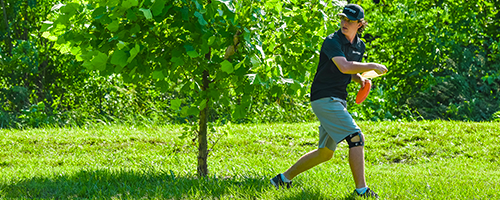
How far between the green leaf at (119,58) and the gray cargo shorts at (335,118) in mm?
1525

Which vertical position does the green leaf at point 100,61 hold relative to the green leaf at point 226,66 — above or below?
above

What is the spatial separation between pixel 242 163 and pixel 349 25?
2642mm

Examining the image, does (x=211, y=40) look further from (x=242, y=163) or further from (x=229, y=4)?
(x=242, y=163)

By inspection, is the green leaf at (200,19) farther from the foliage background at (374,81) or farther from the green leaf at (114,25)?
the foliage background at (374,81)

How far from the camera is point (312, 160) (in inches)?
160

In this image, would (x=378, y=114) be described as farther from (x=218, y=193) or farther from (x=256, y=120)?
(x=218, y=193)

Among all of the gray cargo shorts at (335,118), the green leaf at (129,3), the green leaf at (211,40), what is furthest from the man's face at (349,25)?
the green leaf at (129,3)

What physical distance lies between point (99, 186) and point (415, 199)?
104 inches

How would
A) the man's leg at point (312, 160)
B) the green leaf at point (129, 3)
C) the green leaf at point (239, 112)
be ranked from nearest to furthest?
1. the green leaf at point (129, 3)
2. the man's leg at point (312, 160)
3. the green leaf at point (239, 112)

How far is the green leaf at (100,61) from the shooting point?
3764 millimetres

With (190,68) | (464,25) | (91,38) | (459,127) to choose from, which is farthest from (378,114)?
(91,38)

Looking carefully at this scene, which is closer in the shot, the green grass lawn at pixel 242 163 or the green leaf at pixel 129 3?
the green leaf at pixel 129 3

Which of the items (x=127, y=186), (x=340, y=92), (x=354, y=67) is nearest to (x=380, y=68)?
(x=354, y=67)

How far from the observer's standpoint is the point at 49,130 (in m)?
7.87
